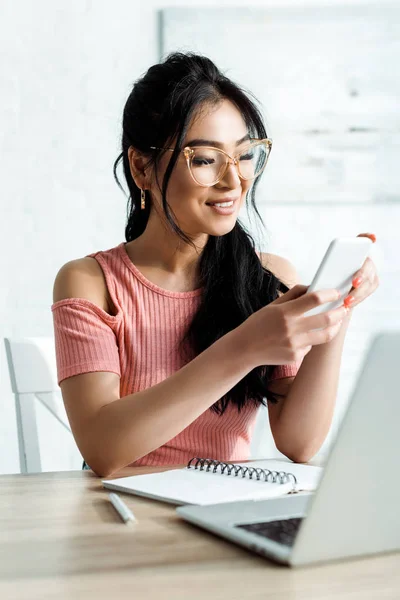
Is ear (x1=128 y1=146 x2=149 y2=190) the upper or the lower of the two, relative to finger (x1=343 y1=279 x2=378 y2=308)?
upper

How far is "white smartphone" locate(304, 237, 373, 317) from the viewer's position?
0.93m

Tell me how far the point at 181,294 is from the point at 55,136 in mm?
1317

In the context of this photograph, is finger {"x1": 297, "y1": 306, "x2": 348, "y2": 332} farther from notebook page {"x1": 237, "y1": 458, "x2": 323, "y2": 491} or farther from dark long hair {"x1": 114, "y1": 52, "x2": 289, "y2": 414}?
dark long hair {"x1": 114, "y1": 52, "x2": 289, "y2": 414}

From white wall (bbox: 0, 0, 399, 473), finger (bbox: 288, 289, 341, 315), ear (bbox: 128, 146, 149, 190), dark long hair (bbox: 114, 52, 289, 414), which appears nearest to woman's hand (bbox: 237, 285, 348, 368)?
finger (bbox: 288, 289, 341, 315)

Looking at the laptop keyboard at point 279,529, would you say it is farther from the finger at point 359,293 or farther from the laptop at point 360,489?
the finger at point 359,293

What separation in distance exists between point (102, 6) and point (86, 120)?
0.39m

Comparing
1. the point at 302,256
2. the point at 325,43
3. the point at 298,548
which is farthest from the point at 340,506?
the point at 325,43

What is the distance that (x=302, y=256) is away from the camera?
274cm

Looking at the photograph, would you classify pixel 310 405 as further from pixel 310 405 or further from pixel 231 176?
pixel 231 176

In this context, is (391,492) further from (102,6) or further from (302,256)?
(102,6)

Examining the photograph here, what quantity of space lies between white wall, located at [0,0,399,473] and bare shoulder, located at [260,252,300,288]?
1.12m

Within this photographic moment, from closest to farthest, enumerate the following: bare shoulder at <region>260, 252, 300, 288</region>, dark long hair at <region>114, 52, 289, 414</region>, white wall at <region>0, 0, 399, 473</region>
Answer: dark long hair at <region>114, 52, 289, 414</region>
bare shoulder at <region>260, 252, 300, 288</region>
white wall at <region>0, 0, 399, 473</region>

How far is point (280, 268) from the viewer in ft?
5.46

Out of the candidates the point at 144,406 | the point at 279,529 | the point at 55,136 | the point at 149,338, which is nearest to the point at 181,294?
the point at 149,338
